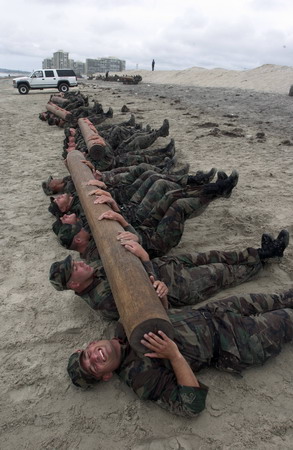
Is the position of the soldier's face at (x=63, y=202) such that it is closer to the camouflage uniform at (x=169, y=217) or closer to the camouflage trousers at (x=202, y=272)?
the camouflage uniform at (x=169, y=217)

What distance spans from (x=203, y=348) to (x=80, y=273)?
1.08 m

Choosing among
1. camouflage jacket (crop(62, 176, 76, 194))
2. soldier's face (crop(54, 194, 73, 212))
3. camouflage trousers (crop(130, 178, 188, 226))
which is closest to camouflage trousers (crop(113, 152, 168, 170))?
camouflage jacket (crop(62, 176, 76, 194))

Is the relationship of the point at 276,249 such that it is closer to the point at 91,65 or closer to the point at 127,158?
the point at 127,158

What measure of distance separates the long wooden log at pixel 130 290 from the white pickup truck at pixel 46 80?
68.1ft

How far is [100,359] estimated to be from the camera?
2092mm

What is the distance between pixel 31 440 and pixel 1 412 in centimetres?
30

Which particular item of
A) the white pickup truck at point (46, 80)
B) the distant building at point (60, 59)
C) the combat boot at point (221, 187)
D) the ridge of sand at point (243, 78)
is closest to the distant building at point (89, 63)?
the distant building at point (60, 59)

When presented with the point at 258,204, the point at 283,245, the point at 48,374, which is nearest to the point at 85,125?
the point at 258,204

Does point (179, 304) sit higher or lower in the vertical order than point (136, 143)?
lower

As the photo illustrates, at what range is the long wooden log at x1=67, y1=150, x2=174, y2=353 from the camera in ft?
6.40

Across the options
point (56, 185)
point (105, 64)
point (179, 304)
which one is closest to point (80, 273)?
point (179, 304)

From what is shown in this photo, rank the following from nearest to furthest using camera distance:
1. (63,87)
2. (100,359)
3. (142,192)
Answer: (100,359), (142,192), (63,87)

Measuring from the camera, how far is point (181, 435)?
195 cm

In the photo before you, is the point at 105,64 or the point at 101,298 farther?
the point at 105,64
